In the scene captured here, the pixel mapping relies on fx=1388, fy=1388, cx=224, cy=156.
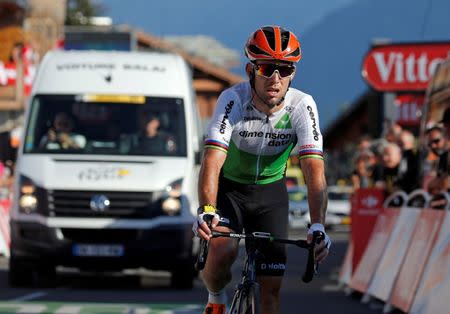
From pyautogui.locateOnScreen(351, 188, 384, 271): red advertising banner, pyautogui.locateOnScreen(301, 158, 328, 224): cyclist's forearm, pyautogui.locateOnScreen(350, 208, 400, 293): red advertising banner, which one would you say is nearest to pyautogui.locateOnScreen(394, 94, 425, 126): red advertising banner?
pyautogui.locateOnScreen(351, 188, 384, 271): red advertising banner

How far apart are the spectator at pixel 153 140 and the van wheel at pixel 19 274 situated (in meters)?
1.83

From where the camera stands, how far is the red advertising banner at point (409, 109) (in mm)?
34250

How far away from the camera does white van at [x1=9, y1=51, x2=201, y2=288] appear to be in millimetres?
15664

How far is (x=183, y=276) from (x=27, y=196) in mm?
2011

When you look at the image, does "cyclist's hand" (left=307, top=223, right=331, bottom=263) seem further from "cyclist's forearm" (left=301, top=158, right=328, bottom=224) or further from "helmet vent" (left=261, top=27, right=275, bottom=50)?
"helmet vent" (left=261, top=27, right=275, bottom=50)

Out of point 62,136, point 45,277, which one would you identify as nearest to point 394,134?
point 62,136

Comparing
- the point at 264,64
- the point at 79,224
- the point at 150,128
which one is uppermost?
the point at 264,64

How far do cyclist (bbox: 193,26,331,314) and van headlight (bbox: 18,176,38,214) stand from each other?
801 centimetres

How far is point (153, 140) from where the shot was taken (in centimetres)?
1616

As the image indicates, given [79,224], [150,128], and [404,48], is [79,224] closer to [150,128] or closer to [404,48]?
[150,128]

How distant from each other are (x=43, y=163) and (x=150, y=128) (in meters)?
1.33

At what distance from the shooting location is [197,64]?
205 ft

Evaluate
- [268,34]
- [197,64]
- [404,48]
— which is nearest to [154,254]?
[268,34]

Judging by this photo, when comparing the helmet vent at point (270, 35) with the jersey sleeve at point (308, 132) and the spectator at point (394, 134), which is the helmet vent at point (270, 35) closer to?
the jersey sleeve at point (308, 132)
